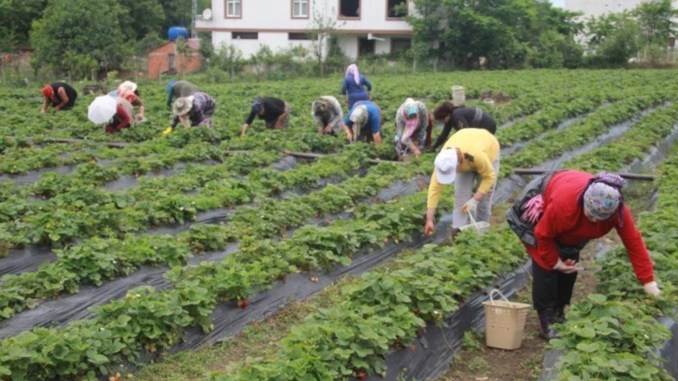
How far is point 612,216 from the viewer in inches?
218

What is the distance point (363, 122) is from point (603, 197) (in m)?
8.59

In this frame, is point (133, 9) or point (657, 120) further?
Answer: point (133, 9)

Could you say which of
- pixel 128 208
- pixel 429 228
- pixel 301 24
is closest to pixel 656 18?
pixel 301 24

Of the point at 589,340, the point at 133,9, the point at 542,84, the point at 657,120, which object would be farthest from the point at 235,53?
the point at 589,340

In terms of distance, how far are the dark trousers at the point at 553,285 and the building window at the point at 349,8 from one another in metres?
43.2

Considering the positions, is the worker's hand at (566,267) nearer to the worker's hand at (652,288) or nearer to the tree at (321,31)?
the worker's hand at (652,288)

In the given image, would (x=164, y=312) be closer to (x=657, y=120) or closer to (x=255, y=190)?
(x=255, y=190)

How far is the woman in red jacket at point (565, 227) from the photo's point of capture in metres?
5.46

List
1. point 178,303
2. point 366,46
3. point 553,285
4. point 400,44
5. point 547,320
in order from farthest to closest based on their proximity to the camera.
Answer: point 400,44
point 366,46
point 547,320
point 553,285
point 178,303

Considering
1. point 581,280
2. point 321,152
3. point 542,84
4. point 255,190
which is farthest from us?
point 542,84

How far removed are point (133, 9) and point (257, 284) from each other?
48.4 meters

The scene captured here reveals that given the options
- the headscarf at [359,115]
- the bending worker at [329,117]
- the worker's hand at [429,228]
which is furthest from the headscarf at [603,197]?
the bending worker at [329,117]

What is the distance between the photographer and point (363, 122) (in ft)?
45.3

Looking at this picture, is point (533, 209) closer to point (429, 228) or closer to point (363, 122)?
point (429, 228)
